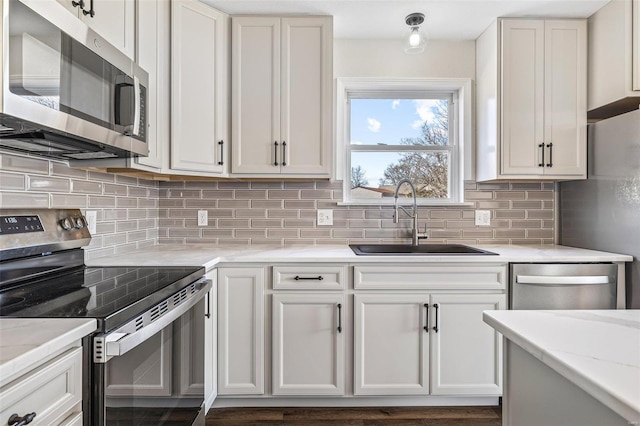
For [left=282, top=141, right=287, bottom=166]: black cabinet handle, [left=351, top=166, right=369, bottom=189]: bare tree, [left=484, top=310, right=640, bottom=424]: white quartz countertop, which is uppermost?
[left=282, top=141, right=287, bottom=166]: black cabinet handle

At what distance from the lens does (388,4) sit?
2133 mm

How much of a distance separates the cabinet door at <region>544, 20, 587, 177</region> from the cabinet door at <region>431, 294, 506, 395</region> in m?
1.07

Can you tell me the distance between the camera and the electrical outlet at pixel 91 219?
1816mm

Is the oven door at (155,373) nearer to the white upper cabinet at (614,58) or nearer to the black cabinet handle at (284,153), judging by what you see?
the black cabinet handle at (284,153)

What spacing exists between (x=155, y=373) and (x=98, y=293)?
0.33 metres

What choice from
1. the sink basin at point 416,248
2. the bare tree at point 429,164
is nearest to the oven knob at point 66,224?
the sink basin at point 416,248

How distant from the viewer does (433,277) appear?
78.4 inches

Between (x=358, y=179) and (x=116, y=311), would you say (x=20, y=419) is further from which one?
(x=358, y=179)

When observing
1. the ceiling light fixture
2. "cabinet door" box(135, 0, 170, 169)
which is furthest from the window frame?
"cabinet door" box(135, 0, 170, 169)

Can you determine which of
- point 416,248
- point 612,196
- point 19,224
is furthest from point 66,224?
point 612,196

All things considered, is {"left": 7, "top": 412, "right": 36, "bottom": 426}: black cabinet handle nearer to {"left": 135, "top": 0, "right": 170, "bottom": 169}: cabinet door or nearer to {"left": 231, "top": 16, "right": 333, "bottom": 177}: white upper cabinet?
{"left": 135, "top": 0, "right": 170, "bottom": 169}: cabinet door

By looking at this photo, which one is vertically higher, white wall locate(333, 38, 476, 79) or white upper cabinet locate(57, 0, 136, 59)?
white wall locate(333, 38, 476, 79)

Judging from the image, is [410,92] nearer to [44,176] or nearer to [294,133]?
[294,133]

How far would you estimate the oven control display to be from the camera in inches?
51.1
